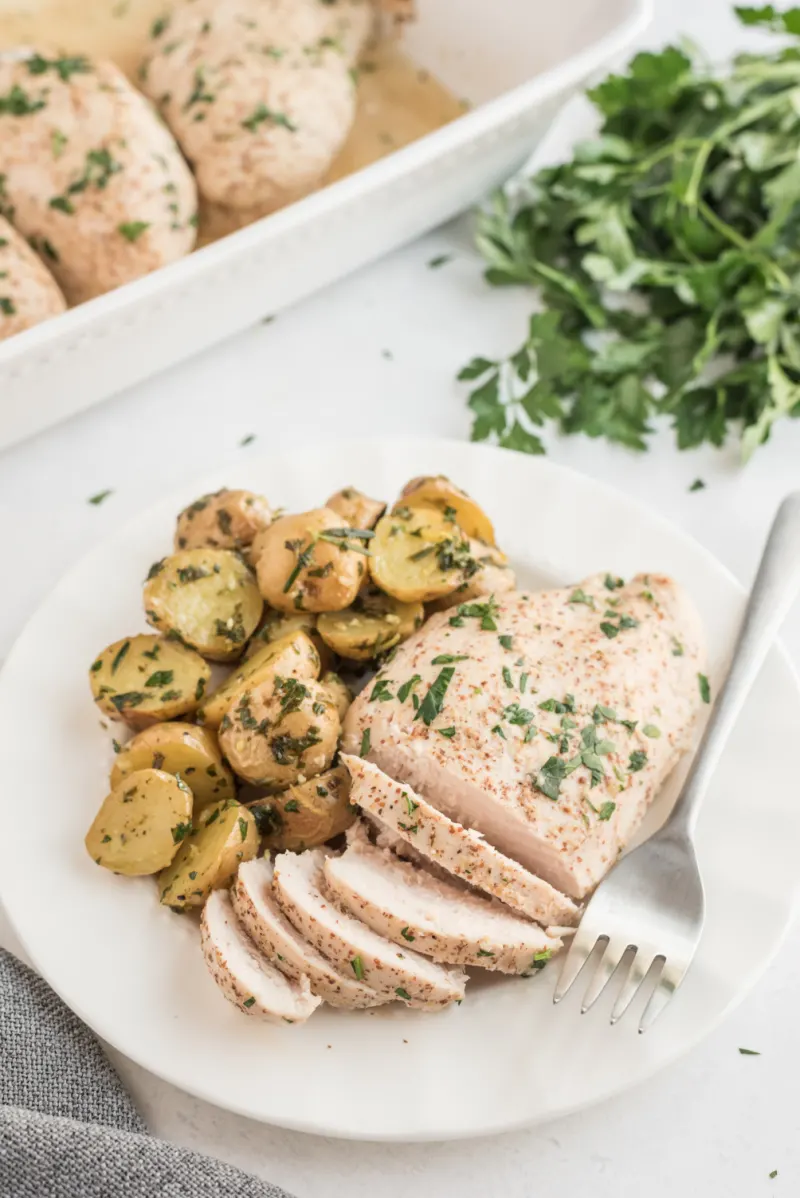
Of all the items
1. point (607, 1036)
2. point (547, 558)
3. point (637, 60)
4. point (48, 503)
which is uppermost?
point (637, 60)

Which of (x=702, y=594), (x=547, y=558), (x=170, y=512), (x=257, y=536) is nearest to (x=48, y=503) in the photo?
(x=170, y=512)

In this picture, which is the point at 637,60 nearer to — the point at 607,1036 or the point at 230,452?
the point at 230,452

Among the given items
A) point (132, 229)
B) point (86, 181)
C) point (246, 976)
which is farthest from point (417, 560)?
point (86, 181)

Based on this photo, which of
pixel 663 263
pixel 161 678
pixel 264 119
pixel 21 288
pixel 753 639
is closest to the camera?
pixel 161 678

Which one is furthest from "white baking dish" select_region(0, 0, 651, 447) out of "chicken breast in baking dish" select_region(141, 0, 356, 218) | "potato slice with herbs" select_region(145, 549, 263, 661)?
"potato slice with herbs" select_region(145, 549, 263, 661)

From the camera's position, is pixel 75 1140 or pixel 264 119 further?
pixel 264 119

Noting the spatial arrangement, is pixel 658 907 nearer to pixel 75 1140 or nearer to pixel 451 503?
pixel 451 503
